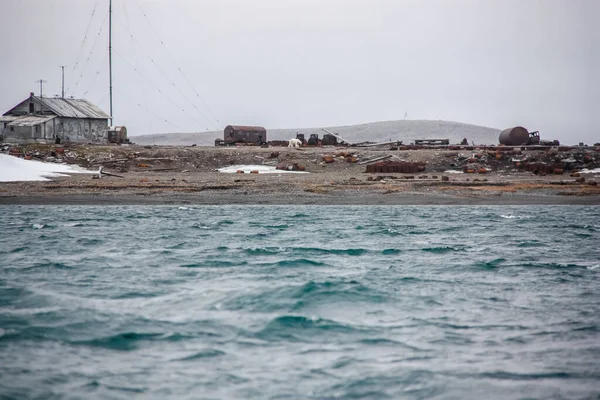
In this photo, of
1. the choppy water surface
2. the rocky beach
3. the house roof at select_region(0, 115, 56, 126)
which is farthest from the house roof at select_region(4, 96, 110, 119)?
the choppy water surface

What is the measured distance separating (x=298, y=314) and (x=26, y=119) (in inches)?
2106

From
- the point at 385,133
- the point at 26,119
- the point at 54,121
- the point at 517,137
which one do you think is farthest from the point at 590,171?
the point at 385,133

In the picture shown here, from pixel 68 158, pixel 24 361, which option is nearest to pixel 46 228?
pixel 24 361

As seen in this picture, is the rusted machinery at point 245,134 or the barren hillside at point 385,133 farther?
the barren hillside at point 385,133

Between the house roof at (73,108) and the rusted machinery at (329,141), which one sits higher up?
the house roof at (73,108)

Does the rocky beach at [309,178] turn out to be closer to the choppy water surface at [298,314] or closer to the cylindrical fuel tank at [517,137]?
the choppy water surface at [298,314]

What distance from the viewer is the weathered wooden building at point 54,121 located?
57.6 metres

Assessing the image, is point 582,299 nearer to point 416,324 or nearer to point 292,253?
point 416,324

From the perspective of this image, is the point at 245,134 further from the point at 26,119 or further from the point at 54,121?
the point at 26,119

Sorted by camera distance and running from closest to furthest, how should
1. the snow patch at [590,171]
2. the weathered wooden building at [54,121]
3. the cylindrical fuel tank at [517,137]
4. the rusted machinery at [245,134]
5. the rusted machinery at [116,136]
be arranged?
the snow patch at [590,171] → the weathered wooden building at [54,121] → the cylindrical fuel tank at [517,137] → the rusted machinery at [116,136] → the rusted machinery at [245,134]

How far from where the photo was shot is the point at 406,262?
54.0 ft

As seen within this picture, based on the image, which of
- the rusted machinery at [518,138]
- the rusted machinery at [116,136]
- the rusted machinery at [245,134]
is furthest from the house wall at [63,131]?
the rusted machinery at [518,138]

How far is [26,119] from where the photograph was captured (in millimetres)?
58938

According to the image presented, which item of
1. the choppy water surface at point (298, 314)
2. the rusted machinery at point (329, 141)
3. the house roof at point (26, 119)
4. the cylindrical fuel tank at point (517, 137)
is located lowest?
the choppy water surface at point (298, 314)
